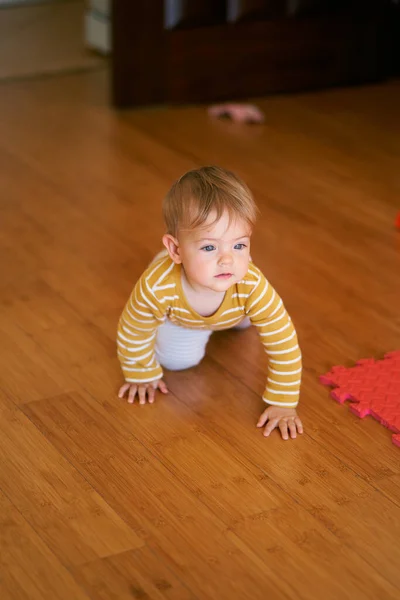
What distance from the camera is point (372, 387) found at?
171 centimetres

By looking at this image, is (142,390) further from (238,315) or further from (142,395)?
(238,315)

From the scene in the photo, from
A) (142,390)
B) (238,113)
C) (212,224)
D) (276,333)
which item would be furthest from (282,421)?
(238,113)

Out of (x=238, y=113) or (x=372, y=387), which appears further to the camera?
(x=238, y=113)

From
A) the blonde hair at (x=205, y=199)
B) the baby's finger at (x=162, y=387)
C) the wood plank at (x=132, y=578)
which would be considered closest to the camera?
the wood plank at (x=132, y=578)

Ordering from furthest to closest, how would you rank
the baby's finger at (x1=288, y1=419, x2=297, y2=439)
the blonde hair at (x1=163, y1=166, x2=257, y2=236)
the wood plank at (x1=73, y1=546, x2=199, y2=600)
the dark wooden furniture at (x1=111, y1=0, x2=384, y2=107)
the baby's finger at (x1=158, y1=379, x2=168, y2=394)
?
1. the dark wooden furniture at (x1=111, y1=0, x2=384, y2=107)
2. the baby's finger at (x1=158, y1=379, x2=168, y2=394)
3. the baby's finger at (x1=288, y1=419, x2=297, y2=439)
4. the blonde hair at (x1=163, y1=166, x2=257, y2=236)
5. the wood plank at (x1=73, y1=546, x2=199, y2=600)

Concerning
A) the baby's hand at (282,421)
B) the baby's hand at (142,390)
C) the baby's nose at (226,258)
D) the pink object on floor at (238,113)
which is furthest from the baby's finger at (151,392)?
the pink object on floor at (238,113)

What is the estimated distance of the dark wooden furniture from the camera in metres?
3.06

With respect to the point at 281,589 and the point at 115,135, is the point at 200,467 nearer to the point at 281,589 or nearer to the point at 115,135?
the point at 281,589

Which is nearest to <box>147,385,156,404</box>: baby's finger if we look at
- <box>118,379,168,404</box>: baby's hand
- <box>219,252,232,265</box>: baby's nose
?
<box>118,379,168,404</box>: baby's hand

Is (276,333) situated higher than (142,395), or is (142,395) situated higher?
(276,333)

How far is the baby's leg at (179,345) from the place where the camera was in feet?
5.62

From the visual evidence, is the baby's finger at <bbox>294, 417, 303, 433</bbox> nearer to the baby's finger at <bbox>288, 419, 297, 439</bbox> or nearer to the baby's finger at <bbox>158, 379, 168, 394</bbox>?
the baby's finger at <bbox>288, 419, 297, 439</bbox>

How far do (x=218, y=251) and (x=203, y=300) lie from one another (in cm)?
13

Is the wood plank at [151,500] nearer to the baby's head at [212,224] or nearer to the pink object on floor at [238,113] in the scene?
the baby's head at [212,224]
